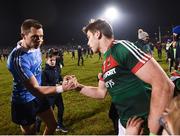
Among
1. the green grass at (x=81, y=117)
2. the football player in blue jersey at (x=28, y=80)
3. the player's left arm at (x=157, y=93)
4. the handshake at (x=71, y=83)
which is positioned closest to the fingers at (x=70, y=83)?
the handshake at (x=71, y=83)

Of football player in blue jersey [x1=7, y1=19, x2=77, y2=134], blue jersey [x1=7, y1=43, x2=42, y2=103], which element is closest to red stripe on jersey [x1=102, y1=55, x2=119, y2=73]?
football player in blue jersey [x1=7, y1=19, x2=77, y2=134]

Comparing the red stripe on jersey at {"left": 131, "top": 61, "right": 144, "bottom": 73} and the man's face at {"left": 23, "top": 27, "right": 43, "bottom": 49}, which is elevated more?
the man's face at {"left": 23, "top": 27, "right": 43, "bottom": 49}

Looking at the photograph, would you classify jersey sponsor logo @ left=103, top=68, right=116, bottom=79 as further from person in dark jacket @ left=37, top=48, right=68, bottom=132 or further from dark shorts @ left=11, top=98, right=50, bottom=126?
person in dark jacket @ left=37, top=48, right=68, bottom=132

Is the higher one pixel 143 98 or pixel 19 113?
pixel 143 98

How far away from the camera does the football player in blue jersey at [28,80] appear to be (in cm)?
545

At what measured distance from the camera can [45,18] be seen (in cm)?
12156

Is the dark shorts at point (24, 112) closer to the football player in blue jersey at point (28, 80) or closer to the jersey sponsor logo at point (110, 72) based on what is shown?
the football player in blue jersey at point (28, 80)

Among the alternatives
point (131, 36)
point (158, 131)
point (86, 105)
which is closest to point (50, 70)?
point (86, 105)

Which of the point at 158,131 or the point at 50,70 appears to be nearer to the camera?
the point at 158,131

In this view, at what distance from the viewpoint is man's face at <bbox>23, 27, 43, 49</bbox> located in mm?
5719

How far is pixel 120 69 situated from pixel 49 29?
366 ft

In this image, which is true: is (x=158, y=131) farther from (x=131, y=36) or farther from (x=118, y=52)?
(x=131, y=36)

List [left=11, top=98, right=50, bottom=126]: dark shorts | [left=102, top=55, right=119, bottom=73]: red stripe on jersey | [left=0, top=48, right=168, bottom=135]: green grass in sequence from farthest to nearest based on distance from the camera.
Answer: [left=0, top=48, right=168, bottom=135]: green grass, [left=11, top=98, right=50, bottom=126]: dark shorts, [left=102, top=55, right=119, bottom=73]: red stripe on jersey

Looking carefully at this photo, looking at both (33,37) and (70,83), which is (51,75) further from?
(70,83)
